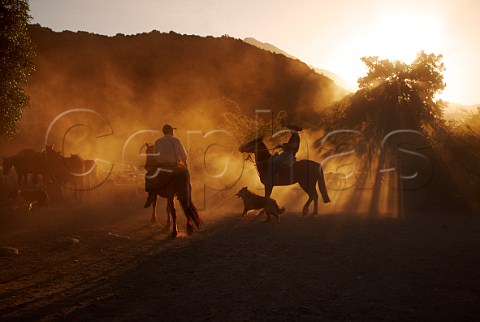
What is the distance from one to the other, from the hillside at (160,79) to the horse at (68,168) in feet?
103

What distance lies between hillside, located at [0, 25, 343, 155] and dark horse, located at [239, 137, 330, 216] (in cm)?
3689

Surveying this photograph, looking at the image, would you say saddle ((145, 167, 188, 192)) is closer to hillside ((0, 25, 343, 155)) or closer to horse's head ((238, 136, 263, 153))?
horse's head ((238, 136, 263, 153))

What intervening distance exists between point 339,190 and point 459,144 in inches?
249

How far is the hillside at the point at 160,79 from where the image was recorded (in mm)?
55406

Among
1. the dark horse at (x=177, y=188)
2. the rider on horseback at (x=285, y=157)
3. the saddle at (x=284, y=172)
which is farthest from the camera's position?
the saddle at (x=284, y=172)

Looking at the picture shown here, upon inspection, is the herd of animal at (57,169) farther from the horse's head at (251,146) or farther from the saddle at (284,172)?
the saddle at (284,172)

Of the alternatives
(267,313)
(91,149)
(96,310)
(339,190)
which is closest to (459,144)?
(339,190)

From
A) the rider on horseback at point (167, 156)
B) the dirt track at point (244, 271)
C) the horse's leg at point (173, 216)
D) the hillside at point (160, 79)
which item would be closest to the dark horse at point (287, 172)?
the dirt track at point (244, 271)

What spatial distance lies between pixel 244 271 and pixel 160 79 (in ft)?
198

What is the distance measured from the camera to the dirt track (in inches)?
214

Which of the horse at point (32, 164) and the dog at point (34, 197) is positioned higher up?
the horse at point (32, 164)

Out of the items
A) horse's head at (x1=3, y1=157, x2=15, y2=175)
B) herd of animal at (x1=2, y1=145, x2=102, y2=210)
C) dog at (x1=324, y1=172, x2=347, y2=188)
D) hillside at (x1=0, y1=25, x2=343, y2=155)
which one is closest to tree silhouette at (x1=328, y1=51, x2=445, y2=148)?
dog at (x1=324, y1=172, x2=347, y2=188)

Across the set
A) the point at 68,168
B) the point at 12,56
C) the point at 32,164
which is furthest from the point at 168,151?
the point at 32,164

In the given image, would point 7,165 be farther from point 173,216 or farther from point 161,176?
point 173,216
